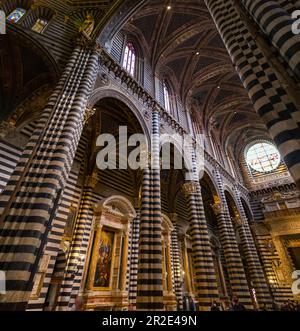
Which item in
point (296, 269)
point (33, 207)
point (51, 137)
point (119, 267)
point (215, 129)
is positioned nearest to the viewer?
point (33, 207)

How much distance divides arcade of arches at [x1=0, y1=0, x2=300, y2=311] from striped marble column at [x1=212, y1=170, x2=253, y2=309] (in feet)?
0.21

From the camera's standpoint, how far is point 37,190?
4500 millimetres

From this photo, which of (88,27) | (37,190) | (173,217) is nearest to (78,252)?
(37,190)

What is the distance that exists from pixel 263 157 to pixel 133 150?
16.0 metres

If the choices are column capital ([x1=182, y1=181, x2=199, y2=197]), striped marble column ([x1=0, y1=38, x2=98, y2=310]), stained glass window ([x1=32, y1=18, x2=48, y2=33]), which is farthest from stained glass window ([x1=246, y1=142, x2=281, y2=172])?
stained glass window ([x1=32, y1=18, x2=48, y2=33])

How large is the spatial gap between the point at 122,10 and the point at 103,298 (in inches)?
547

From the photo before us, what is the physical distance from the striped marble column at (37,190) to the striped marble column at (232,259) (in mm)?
10235

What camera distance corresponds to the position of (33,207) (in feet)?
14.0

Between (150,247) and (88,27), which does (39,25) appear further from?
(150,247)

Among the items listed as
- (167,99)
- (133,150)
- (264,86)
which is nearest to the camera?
(264,86)

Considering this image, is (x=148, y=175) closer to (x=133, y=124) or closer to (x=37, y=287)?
(x=133, y=124)

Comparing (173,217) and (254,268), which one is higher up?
(173,217)

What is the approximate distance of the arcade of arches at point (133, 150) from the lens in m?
4.00
